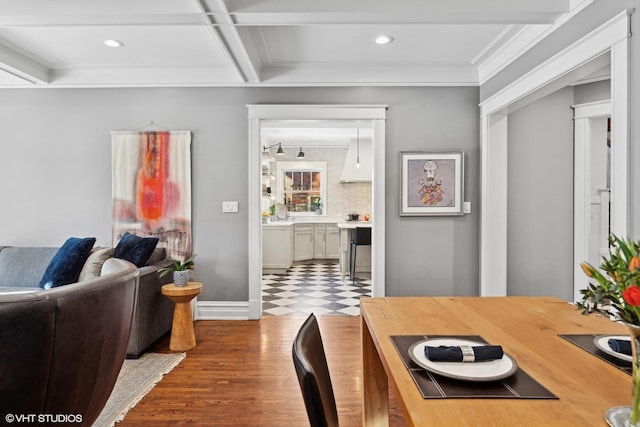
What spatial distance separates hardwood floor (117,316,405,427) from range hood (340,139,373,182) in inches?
164

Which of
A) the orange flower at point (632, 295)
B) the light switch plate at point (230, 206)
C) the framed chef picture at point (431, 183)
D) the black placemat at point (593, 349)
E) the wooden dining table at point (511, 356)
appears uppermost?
the framed chef picture at point (431, 183)

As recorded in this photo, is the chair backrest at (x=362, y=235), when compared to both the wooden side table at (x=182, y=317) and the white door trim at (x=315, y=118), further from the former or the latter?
the wooden side table at (x=182, y=317)

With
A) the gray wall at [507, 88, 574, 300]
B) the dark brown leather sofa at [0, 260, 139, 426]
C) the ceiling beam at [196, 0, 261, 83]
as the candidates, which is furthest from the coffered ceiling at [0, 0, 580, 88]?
the dark brown leather sofa at [0, 260, 139, 426]

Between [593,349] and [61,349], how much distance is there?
5.40 feet

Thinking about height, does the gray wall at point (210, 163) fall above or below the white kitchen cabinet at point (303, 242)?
above

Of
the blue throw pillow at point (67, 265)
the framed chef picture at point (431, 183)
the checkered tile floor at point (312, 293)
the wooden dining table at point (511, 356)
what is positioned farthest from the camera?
the checkered tile floor at point (312, 293)

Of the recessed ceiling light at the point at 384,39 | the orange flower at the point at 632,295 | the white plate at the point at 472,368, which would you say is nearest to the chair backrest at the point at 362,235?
the recessed ceiling light at the point at 384,39

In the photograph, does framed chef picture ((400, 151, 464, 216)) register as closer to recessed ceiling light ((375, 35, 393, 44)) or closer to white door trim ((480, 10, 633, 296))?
white door trim ((480, 10, 633, 296))

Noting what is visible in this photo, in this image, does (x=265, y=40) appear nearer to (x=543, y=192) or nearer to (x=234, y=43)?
(x=234, y=43)

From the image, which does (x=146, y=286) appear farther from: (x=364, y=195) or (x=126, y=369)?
(x=364, y=195)

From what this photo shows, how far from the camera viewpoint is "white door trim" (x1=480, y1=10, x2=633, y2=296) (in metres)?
1.95

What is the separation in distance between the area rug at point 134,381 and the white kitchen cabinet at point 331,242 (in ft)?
16.1

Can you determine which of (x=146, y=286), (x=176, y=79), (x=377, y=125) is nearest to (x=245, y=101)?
(x=176, y=79)

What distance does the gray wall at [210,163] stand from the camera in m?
3.81
